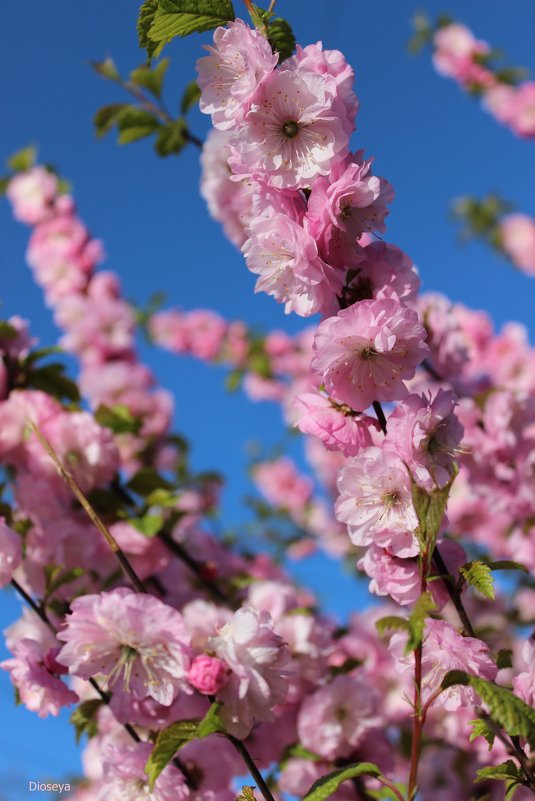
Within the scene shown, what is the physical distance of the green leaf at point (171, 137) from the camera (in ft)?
8.02

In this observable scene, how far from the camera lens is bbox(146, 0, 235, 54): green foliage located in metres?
1.13

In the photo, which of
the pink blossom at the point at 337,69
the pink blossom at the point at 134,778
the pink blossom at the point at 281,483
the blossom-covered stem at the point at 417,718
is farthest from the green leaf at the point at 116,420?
the pink blossom at the point at 281,483

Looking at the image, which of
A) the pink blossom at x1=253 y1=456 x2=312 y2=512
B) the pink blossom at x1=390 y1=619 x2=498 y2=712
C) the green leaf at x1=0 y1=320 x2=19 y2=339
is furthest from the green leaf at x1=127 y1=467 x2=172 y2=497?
the pink blossom at x1=253 y1=456 x2=312 y2=512

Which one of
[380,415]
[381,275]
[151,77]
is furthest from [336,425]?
[151,77]

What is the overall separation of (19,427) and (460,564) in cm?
147

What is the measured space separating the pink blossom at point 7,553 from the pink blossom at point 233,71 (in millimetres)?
839

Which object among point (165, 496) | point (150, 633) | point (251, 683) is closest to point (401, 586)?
point (251, 683)

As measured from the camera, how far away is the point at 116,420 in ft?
7.66

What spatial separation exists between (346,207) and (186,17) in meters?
0.40

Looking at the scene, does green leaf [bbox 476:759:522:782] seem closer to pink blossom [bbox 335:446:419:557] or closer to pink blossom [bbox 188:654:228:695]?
pink blossom [bbox 335:446:419:557]

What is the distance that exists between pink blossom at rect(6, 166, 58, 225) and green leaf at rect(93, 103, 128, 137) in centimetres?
156

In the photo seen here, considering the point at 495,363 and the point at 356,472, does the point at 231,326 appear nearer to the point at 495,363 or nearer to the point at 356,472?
the point at 495,363

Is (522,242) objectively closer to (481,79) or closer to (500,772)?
(481,79)

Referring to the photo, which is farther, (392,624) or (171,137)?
(171,137)
